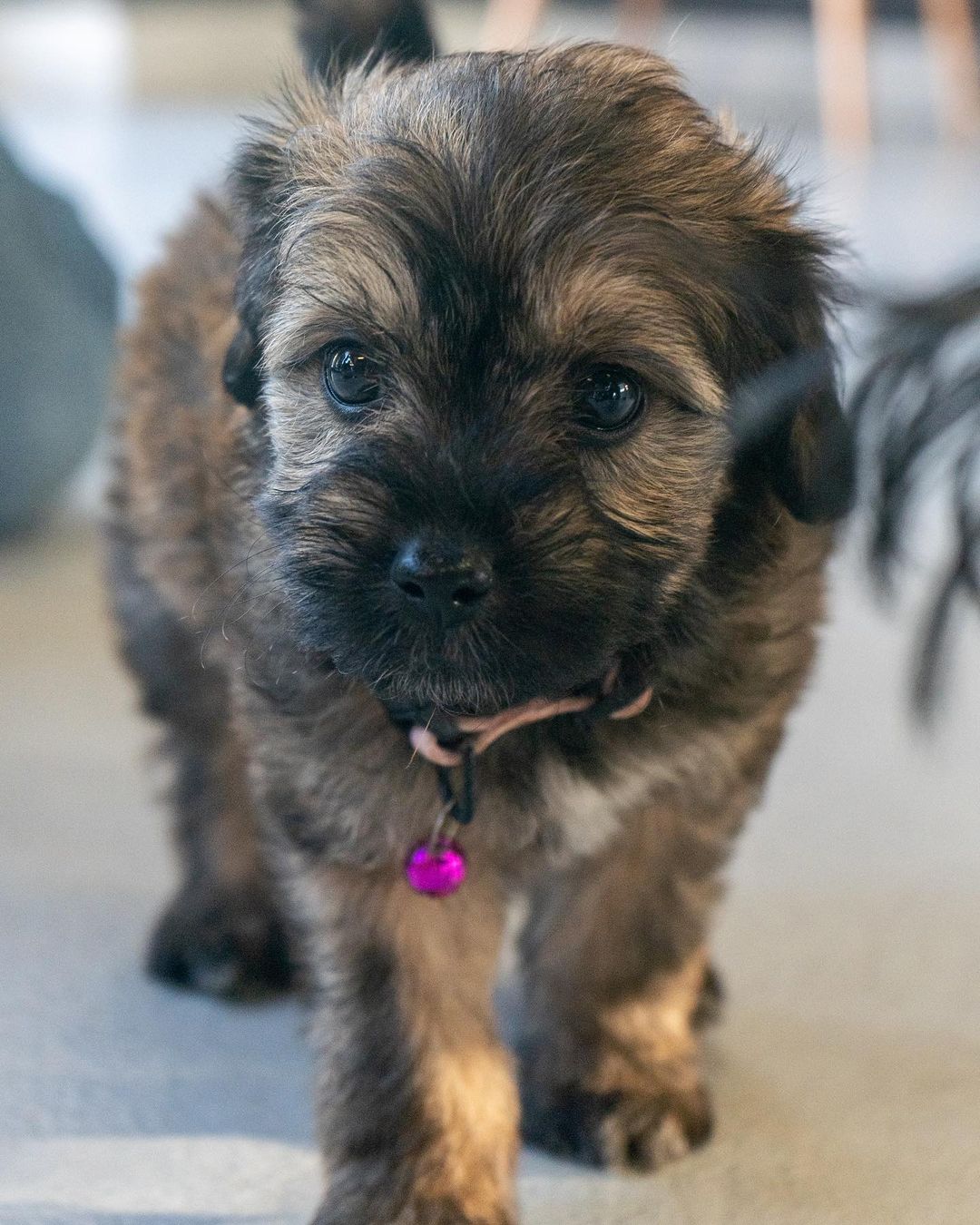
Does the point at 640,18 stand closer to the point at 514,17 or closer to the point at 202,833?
the point at 514,17

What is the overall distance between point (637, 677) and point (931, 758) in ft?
3.56

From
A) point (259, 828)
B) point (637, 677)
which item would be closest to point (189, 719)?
point (259, 828)

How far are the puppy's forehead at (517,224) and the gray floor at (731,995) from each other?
252mm

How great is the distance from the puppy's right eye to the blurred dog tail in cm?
42

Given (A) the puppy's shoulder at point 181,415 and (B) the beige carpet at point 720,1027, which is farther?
(A) the puppy's shoulder at point 181,415

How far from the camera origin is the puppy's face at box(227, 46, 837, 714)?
1.12 m

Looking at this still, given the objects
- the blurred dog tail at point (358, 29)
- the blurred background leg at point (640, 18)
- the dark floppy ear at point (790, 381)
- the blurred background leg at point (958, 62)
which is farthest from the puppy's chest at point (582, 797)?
the blurred background leg at point (958, 62)

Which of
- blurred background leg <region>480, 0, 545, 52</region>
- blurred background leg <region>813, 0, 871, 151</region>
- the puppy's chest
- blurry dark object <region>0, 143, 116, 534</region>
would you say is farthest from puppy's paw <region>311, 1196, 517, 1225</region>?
blurred background leg <region>813, 0, 871, 151</region>

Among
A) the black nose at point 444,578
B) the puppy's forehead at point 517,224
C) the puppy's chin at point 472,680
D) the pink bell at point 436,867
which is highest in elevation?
the puppy's forehead at point 517,224

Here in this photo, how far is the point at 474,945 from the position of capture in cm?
137

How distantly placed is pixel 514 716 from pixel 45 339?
1.74 metres

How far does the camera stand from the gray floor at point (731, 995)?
55.6 inches

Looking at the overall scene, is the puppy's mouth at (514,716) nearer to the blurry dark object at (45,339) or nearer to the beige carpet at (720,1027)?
the beige carpet at (720,1027)

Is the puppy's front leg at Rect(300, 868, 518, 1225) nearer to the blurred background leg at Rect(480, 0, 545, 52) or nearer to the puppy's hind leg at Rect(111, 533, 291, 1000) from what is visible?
the puppy's hind leg at Rect(111, 533, 291, 1000)
